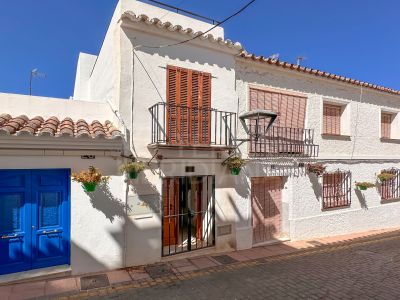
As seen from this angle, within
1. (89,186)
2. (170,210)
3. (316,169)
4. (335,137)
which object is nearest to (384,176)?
(335,137)

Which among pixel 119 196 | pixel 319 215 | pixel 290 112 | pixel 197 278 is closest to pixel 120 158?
pixel 119 196

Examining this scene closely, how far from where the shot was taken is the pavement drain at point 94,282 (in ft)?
19.4

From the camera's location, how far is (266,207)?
9672 millimetres

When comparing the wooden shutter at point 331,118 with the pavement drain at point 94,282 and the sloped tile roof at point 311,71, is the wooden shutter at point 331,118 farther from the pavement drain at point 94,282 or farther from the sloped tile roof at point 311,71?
the pavement drain at point 94,282

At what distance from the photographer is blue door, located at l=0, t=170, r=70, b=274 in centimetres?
599

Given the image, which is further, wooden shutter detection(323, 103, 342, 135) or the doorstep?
wooden shutter detection(323, 103, 342, 135)

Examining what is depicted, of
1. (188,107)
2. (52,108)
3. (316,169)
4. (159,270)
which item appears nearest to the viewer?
(159,270)

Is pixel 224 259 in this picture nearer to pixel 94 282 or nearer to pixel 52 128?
pixel 94 282

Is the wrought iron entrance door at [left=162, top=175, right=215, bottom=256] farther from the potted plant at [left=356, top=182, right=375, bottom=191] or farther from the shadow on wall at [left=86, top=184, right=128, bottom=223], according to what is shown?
the potted plant at [left=356, top=182, right=375, bottom=191]

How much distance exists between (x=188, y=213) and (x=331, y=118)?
289 inches

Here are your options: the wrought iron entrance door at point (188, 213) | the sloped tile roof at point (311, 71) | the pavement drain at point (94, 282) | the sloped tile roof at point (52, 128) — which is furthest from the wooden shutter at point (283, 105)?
the pavement drain at point (94, 282)

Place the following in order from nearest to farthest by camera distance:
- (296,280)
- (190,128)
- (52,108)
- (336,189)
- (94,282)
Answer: (94,282), (296,280), (52,108), (190,128), (336,189)

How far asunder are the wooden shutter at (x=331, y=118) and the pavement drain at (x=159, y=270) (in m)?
7.92

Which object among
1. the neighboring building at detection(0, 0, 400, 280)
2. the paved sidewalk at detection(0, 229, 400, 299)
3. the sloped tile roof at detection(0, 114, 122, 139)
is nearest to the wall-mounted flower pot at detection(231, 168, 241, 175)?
the neighboring building at detection(0, 0, 400, 280)
